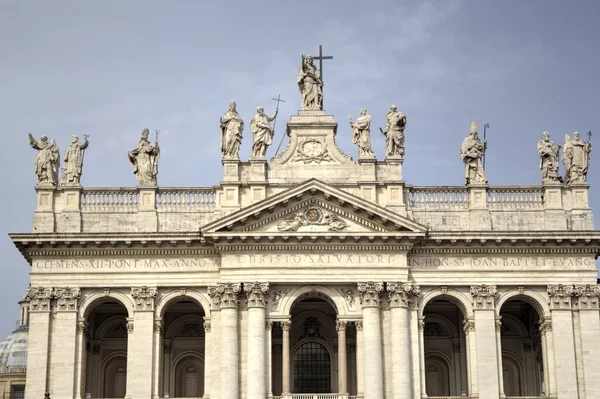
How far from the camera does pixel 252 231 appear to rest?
158 feet

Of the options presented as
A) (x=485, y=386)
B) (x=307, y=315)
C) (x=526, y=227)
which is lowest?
(x=485, y=386)

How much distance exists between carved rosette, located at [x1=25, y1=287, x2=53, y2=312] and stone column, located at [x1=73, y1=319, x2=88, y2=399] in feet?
5.50

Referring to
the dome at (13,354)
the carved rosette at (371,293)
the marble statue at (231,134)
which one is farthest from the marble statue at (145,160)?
the dome at (13,354)

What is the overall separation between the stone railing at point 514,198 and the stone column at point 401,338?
5999 millimetres

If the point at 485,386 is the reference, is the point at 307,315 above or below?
above

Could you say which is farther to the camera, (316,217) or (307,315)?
(307,315)

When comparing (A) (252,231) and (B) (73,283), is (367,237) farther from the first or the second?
(B) (73,283)

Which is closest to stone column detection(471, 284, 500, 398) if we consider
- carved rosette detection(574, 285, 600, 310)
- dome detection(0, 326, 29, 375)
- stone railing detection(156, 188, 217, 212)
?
carved rosette detection(574, 285, 600, 310)

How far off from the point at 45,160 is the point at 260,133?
10.2 metres

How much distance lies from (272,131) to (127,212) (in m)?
7.87

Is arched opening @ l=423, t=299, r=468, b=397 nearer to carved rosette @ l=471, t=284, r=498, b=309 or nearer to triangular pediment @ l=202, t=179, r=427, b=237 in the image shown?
carved rosette @ l=471, t=284, r=498, b=309

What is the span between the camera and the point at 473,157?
50656 millimetres

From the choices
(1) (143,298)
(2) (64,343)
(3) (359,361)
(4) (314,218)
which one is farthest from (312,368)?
(2) (64,343)

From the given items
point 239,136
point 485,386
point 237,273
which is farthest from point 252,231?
point 485,386
